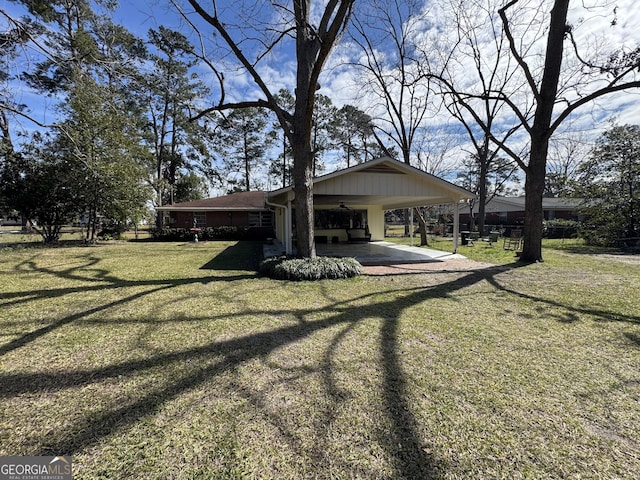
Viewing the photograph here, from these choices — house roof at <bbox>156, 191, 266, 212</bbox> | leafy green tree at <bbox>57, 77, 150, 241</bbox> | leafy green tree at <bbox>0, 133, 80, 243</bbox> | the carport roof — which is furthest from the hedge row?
the carport roof

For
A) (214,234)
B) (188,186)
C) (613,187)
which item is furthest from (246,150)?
(613,187)

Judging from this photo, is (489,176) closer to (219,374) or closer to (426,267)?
(426,267)

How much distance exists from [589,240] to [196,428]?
805 inches

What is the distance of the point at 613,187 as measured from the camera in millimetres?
14094

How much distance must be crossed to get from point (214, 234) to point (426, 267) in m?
15.1

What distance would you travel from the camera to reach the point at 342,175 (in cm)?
878

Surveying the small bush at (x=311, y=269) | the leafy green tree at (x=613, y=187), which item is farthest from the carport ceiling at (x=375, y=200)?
the leafy green tree at (x=613, y=187)

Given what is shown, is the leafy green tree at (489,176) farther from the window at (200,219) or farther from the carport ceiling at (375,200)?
the window at (200,219)

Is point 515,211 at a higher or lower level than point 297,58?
lower

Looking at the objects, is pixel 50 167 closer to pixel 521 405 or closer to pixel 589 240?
pixel 521 405

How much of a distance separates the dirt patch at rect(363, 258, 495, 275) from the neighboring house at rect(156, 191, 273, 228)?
12.5m

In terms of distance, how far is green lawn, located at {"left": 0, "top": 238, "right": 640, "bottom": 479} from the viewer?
1751mm

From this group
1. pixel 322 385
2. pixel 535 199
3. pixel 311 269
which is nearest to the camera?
pixel 322 385

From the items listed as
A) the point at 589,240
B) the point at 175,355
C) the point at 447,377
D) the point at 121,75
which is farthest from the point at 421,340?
the point at 589,240
